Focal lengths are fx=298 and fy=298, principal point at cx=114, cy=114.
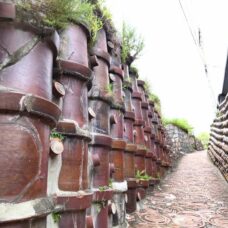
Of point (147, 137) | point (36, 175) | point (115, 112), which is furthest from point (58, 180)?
point (147, 137)

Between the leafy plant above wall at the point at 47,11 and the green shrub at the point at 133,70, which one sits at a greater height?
the green shrub at the point at 133,70

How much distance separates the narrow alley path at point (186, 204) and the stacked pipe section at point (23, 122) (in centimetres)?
232

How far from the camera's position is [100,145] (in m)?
2.43

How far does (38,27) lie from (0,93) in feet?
1.49

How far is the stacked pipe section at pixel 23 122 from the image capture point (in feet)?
4.06

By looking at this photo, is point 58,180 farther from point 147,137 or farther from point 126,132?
point 147,137

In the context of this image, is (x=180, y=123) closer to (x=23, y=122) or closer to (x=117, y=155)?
(x=117, y=155)

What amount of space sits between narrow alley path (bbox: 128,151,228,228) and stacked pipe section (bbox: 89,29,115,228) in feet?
3.93

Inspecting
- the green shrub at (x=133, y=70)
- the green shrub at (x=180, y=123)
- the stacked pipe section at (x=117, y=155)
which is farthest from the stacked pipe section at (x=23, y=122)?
the green shrub at (x=180, y=123)

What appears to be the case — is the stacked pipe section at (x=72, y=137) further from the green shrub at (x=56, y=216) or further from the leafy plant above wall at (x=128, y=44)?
the leafy plant above wall at (x=128, y=44)

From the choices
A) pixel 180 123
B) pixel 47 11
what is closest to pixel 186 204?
pixel 47 11

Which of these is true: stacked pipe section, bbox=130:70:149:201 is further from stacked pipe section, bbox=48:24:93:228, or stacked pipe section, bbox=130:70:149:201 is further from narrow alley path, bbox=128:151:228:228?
stacked pipe section, bbox=48:24:93:228

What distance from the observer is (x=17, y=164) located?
49.7 inches

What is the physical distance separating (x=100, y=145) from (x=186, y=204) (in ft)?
9.33
